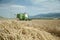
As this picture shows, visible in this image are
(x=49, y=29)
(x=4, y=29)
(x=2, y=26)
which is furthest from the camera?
(x=49, y=29)

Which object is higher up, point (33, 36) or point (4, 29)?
point (4, 29)

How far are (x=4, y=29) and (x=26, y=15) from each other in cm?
226

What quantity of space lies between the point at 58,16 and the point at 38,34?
2254mm

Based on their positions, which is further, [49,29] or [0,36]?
[49,29]

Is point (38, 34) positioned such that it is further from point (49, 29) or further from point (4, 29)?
point (49, 29)

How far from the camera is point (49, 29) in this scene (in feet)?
10.5

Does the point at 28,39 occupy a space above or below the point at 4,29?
below

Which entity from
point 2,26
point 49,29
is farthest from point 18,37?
point 49,29

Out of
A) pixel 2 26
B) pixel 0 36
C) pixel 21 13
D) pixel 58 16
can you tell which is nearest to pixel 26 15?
pixel 21 13

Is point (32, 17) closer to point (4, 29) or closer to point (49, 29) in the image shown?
point (49, 29)

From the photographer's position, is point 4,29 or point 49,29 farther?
point 49,29

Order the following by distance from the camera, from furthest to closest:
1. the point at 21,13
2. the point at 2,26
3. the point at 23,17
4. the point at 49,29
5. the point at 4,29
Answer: the point at 23,17, the point at 21,13, the point at 49,29, the point at 2,26, the point at 4,29

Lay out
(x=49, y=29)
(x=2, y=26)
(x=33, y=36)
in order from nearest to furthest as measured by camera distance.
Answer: (x=2, y=26)
(x=33, y=36)
(x=49, y=29)

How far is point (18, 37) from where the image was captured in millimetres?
1778
